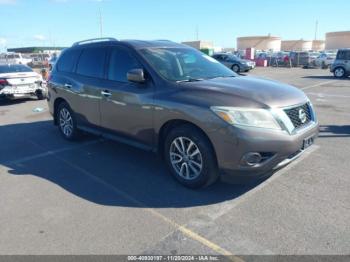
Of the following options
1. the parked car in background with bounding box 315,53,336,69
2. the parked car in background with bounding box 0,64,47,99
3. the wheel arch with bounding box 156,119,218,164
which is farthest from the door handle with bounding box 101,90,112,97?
the parked car in background with bounding box 315,53,336,69

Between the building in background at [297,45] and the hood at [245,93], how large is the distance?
96.0 meters

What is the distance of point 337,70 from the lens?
2139 cm

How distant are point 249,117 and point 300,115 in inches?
32.6

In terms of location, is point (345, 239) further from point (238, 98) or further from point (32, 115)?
point (32, 115)

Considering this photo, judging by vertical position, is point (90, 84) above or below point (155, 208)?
above

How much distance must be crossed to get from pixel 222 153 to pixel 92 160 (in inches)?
101

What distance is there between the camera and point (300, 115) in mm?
4016

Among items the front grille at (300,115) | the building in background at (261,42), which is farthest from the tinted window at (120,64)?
the building in background at (261,42)

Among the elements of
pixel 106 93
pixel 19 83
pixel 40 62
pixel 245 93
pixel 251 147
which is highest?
pixel 40 62

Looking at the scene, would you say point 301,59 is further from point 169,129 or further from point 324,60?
point 169,129

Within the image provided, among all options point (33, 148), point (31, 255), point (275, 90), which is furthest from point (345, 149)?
point (33, 148)

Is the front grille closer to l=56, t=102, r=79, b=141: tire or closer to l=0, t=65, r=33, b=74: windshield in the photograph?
l=56, t=102, r=79, b=141: tire

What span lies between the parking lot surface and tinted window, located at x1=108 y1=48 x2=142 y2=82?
136cm

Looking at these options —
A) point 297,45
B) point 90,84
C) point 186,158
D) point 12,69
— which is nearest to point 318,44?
point 297,45
